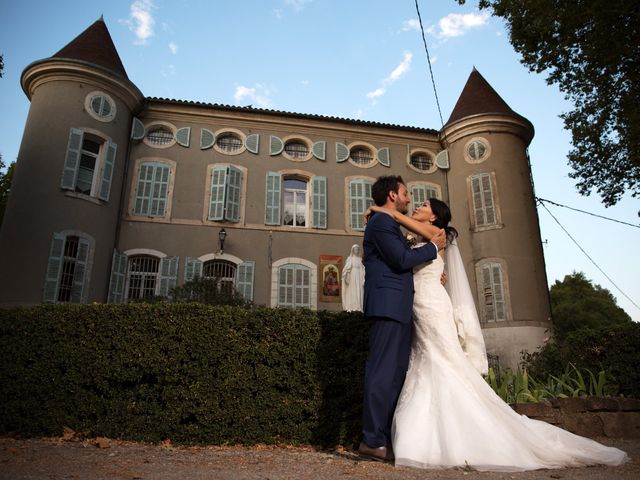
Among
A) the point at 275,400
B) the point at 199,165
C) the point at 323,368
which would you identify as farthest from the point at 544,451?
the point at 199,165

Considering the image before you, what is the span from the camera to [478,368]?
3.55m

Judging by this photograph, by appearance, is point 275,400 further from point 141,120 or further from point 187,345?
point 141,120

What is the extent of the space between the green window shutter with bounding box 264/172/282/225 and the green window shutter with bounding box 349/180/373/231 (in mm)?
2534

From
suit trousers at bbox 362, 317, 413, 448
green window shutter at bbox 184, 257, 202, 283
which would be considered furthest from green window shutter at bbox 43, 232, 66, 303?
suit trousers at bbox 362, 317, 413, 448

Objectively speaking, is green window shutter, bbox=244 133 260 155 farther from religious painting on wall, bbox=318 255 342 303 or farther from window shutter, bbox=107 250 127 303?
window shutter, bbox=107 250 127 303

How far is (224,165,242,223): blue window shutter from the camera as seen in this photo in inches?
582

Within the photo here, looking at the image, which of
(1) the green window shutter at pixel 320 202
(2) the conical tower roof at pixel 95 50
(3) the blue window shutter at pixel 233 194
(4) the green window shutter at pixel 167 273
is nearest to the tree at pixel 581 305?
(1) the green window shutter at pixel 320 202

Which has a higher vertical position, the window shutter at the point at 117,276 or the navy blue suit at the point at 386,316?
the window shutter at the point at 117,276

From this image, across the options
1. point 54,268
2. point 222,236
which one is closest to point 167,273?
point 222,236

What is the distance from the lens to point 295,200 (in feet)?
52.4

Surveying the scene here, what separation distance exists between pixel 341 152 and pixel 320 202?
85.3 inches

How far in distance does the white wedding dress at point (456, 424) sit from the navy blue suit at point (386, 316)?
127mm

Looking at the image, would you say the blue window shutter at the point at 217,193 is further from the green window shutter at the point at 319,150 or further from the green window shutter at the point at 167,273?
the green window shutter at the point at 319,150

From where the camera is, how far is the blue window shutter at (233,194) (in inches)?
582
